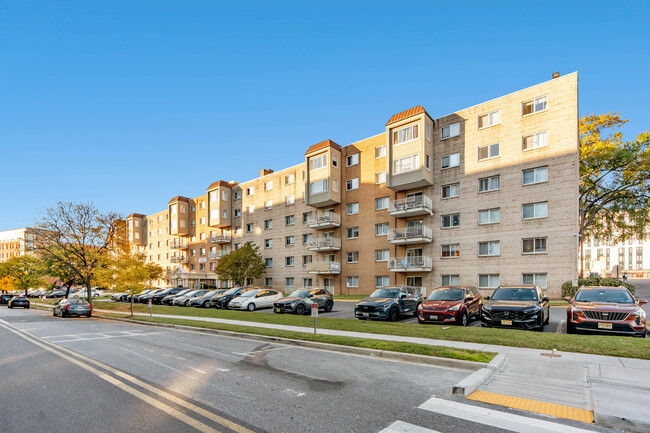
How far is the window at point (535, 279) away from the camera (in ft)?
81.8

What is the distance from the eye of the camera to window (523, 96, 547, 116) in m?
26.0

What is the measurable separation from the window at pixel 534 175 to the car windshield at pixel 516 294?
16.0 metres

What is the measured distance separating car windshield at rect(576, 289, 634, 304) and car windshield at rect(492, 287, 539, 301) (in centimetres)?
138

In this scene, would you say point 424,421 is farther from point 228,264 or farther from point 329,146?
point 228,264

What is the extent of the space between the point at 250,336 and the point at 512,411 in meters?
9.23

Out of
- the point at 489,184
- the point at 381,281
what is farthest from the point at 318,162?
the point at 489,184

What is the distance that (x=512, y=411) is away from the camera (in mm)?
4891

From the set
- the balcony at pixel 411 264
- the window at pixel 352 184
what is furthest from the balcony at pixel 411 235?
the window at pixel 352 184

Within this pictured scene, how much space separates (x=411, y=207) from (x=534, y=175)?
944cm

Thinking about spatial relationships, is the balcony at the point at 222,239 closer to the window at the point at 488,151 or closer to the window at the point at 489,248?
the window at the point at 489,248

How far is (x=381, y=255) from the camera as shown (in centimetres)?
3391

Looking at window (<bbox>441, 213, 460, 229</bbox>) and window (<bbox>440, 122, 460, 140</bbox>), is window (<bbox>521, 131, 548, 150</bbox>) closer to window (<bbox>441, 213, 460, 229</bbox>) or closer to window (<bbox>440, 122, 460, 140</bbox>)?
window (<bbox>440, 122, 460, 140</bbox>)

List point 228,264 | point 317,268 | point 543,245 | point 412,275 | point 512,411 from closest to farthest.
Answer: point 512,411 → point 543,245 → point 412,275 → point 317,268 → point 228,264

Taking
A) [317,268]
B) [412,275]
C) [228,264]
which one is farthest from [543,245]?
[228,264]
